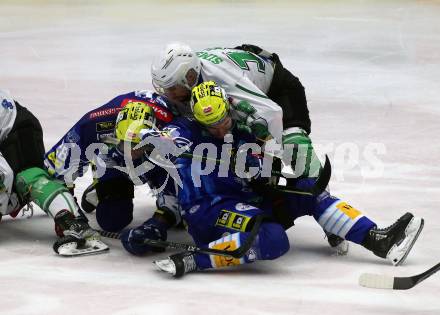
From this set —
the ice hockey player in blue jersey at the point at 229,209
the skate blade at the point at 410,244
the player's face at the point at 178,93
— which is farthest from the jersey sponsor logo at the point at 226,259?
the player's face at the point at 178,93

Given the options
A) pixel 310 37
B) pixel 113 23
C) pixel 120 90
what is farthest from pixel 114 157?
pixel 113 23

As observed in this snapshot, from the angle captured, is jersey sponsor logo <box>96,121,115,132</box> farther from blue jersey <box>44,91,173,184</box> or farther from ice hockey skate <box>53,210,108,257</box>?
ice hockey skate <box>53,210,108,257</box>

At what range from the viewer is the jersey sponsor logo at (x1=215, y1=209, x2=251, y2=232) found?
483 cm

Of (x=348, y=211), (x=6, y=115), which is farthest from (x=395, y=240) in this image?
(x=6, y=115)

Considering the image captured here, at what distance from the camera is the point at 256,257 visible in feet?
15.8

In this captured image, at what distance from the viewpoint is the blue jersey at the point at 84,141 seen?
5.39 metres

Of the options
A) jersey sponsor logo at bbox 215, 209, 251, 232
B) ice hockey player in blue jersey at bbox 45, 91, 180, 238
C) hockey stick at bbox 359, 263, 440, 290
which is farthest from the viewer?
ice hockey player in blue jersey at bbox 45, 91, 180, 238

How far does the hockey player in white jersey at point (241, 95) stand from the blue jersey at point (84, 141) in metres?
0.18

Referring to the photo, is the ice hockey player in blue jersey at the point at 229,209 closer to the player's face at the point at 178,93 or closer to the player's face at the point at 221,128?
the player's face at the point at 221,128

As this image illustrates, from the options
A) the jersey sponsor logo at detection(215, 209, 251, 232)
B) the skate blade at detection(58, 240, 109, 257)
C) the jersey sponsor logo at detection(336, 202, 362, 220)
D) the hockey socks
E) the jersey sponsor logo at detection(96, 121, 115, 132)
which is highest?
the jersey sponsor logo at detection(96, 121, 115, 132)

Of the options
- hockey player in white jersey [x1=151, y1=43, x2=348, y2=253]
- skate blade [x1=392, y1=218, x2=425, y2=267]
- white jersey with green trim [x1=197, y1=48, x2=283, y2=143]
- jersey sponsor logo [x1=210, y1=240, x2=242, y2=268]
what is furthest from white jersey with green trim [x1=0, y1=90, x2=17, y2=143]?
skate blade [x1=392, y1=218, x2=425, y2=267]

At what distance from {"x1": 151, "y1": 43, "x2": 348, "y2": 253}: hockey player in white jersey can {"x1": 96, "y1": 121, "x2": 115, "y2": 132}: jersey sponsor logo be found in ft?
1.00

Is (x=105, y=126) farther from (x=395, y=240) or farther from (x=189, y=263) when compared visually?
(x=395, y=240)

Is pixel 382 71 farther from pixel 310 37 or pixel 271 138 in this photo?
pixel 271 138
